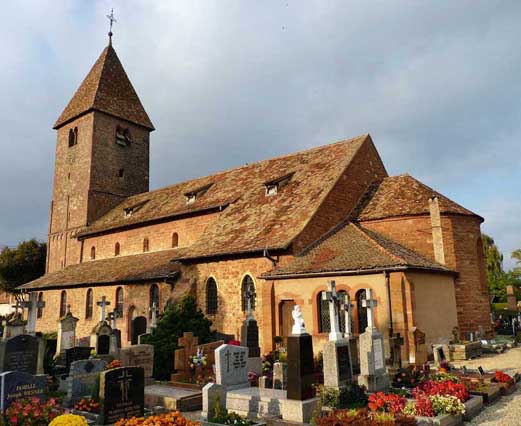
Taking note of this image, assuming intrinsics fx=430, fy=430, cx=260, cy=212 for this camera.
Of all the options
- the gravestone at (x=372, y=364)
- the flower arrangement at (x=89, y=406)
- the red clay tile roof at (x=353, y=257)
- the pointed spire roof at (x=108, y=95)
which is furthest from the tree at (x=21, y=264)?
the gravestone at (x=372, y=364)

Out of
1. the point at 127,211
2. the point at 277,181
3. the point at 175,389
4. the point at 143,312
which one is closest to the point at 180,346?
the point at 175,389

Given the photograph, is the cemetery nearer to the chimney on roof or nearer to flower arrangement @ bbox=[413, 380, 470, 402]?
flower arrangement @ bbox=[413, 380, 470, 402]

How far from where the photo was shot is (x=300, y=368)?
930cm

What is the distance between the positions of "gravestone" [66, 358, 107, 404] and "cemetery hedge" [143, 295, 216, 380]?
3.76m

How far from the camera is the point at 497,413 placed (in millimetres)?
9547

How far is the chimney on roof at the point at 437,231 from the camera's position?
19.3m

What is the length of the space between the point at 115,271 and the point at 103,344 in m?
10.3

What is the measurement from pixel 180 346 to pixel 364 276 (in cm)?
725

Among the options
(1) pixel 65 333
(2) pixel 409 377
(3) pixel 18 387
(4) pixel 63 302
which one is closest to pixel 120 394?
(3) pixel 18 387

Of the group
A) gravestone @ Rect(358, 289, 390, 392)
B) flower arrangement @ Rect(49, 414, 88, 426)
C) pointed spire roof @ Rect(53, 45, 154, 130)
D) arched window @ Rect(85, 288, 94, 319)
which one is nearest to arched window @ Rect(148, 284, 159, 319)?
arched window @ Rect(85, 288, 94, 319)

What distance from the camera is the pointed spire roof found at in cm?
3588

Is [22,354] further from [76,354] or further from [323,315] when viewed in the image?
[323,315]

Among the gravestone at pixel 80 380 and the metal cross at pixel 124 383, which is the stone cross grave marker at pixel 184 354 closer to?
the gravestone at pixel 80 380

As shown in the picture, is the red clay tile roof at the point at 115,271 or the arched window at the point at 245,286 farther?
the red clay tile roof at the point at 115,271
